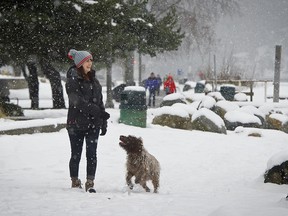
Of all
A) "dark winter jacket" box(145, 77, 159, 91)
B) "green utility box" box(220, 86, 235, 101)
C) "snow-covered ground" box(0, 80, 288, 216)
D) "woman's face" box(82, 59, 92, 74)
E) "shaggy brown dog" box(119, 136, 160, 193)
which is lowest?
"snow-covered ground" box(0, 80, 288, 216)

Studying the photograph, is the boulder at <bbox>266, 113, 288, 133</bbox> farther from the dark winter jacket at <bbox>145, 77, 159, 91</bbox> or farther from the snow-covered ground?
the dark winter jacket at <bbox>145, 77, 159, 91</bbox>

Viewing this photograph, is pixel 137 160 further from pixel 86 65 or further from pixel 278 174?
pixel 278 174

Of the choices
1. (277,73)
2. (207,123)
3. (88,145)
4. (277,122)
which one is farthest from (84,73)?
(277,73)

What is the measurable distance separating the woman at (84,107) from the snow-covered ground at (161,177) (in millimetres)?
575

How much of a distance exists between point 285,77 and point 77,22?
199 ft

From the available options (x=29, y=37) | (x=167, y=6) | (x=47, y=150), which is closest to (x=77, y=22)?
(x=29, y=37)

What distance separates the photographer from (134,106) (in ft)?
45.2

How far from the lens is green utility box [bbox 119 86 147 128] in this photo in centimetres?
1379

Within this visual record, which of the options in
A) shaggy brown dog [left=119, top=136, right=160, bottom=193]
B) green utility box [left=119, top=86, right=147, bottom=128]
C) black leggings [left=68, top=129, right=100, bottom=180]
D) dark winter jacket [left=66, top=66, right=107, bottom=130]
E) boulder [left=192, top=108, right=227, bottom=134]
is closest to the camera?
dark winter jacket [left=66, top=66, right=107, bottom=130]

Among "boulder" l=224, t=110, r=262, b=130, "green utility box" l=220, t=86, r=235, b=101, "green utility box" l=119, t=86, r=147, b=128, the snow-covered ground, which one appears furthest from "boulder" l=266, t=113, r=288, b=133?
"green utility box" l=220, t=86, r=235, b=101

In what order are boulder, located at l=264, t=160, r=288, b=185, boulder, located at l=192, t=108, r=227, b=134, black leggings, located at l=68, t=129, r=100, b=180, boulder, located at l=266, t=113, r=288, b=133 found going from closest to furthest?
black leggings, located at l=68, t=129, r=100, b=180 < boulder, located at l=264, t=160, r=288, b=185 < boulder, located at l=192, t=108, r=227, b=134 < boulder, located at l=266, t=113, r=288, b=133

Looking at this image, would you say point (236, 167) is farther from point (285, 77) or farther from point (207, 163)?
point (285, 77)

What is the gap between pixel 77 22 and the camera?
14.0 meters

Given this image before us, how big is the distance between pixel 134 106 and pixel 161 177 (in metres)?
6.41
